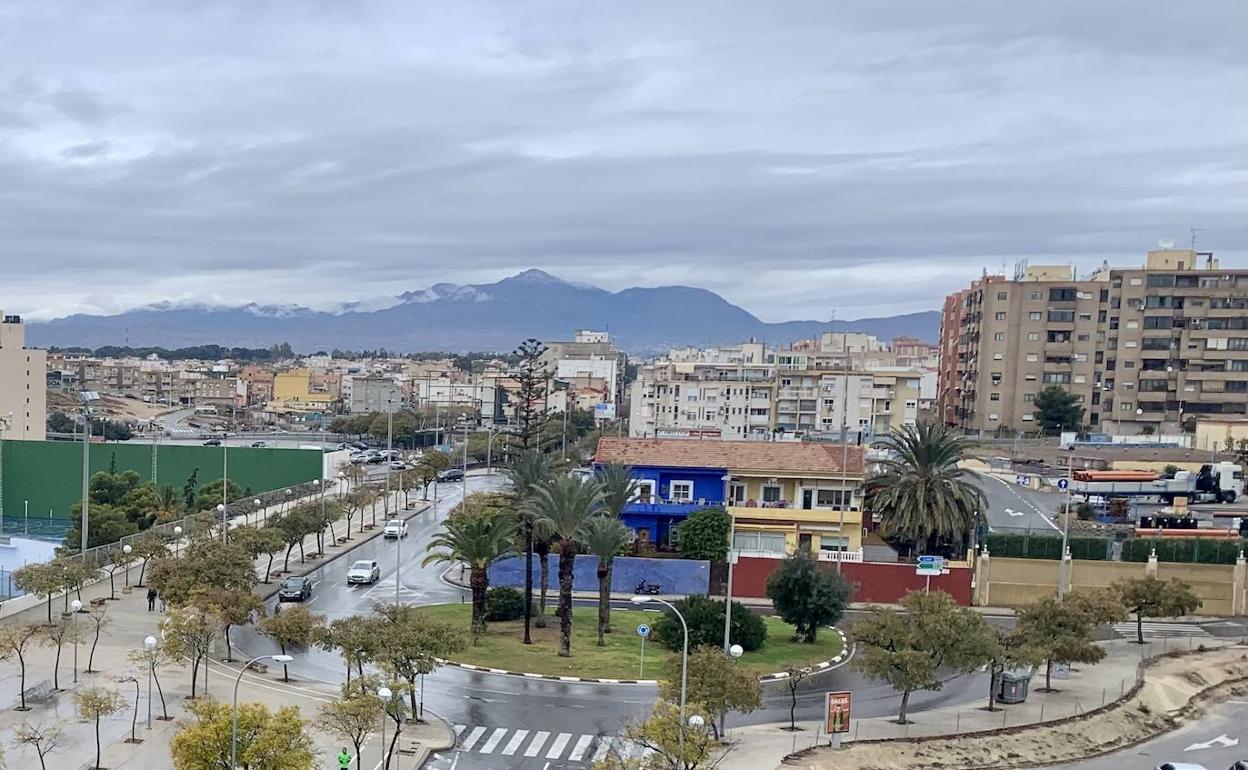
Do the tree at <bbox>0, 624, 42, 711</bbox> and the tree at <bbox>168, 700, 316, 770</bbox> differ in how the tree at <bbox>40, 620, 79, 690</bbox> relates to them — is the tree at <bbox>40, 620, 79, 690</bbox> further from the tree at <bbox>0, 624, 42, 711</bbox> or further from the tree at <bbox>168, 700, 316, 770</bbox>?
the tree at <bbox>168, 700, 316, 770</bbox>

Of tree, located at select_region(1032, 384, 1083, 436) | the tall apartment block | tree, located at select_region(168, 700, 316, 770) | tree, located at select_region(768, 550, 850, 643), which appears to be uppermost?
the tall apartment block

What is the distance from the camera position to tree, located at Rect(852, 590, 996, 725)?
27656mm

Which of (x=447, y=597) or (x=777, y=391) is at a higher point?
(x=777, y=391)

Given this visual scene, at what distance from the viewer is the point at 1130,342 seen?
9188cm

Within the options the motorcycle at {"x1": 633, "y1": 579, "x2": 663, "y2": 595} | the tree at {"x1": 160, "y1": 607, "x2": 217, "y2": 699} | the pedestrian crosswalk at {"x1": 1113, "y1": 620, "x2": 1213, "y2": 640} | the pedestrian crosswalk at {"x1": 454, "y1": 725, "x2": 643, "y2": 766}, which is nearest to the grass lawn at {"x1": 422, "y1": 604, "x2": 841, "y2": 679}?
the motorcycle at {"x1": 633, "y1": 579, "x2": 663, "y2": 595}

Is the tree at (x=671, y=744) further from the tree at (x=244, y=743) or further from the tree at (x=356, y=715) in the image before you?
the tree at (x=244, y=743)

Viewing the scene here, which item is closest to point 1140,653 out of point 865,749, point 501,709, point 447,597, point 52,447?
point 865,749

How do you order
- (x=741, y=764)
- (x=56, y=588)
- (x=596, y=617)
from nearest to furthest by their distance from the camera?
(x=741, y=764)
(x=56, y=588)
(x=596, y=617)

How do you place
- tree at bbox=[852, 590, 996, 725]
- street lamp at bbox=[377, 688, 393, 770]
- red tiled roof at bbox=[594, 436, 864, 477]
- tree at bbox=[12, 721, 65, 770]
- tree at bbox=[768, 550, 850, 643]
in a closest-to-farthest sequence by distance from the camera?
tree at bbox=[12, 721, 65, 770]
street lamp at bbox=[377, 688, 393, 770]
tree at bbox=[852, 590, 996, 725]
tree at bbox=[768, 550, 850, 643]
red tiled roof at bbox=[594, 436, 864, 477]

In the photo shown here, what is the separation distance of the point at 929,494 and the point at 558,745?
2639 cm

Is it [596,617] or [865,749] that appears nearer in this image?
[865,749]

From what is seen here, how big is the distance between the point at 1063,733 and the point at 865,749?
23.5 feet

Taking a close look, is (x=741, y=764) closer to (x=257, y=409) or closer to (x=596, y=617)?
(x=596, y=617)

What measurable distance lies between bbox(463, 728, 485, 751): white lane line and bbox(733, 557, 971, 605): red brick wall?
1983cm
